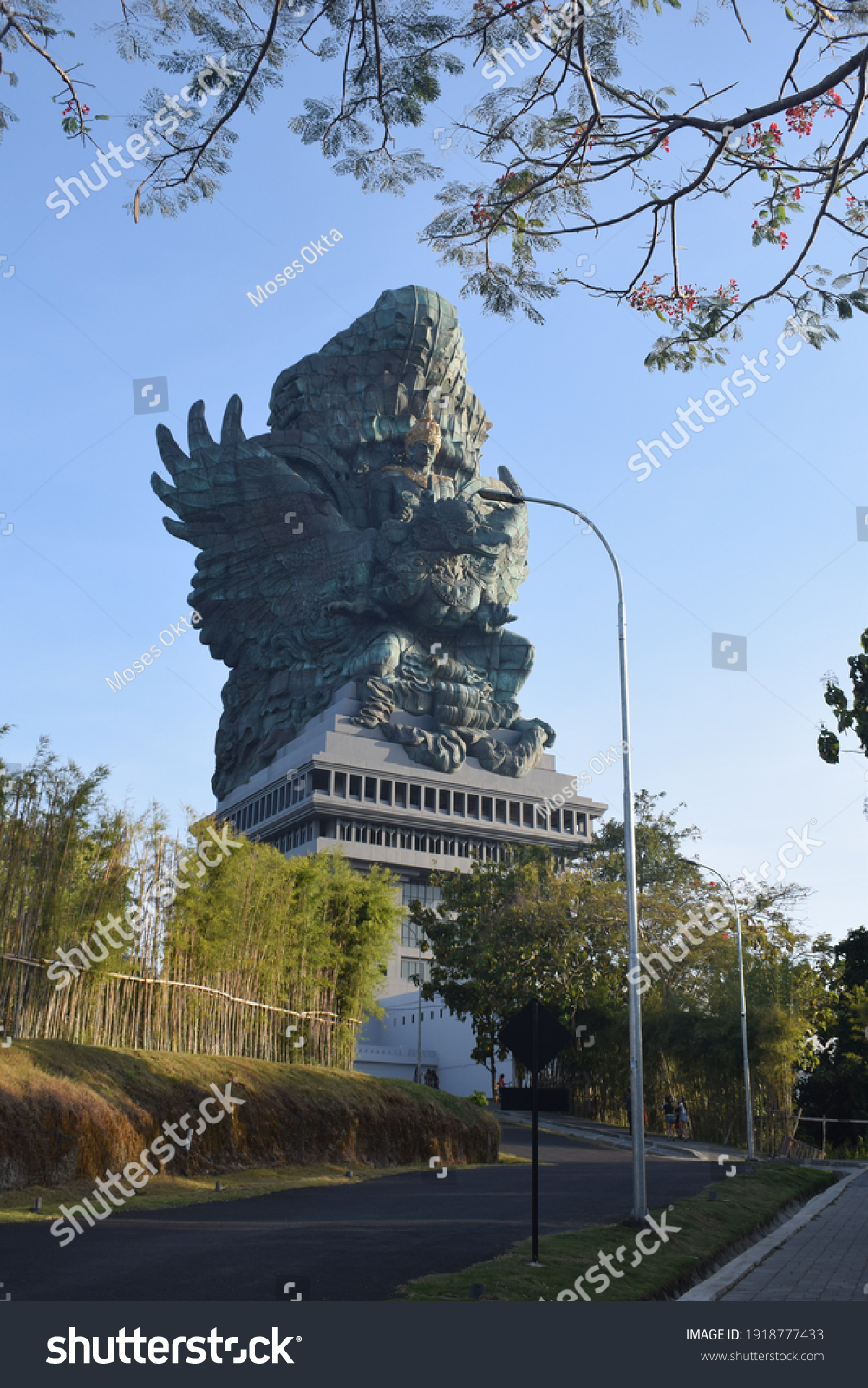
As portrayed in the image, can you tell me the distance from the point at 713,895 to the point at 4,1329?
1401 inches

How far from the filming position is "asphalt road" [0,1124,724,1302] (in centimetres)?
945

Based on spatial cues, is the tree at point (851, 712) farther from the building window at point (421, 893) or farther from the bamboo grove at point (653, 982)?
the building window at point (421, 893)

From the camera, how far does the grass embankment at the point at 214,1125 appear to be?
1536cm

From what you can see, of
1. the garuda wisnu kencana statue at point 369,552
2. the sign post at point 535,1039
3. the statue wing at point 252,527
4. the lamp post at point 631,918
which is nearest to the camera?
the sign post at point 535,1039

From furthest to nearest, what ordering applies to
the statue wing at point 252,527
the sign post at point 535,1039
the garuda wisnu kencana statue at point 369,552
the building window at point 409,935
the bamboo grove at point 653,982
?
the garuda wisnu kencana statue at point 369,552
the statue wing at point 252,527
the building window at point 409,935
the bamboo grove at point 653,982
the sign post at point 535,1039

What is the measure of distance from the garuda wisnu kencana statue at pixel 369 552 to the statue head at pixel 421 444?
0.42 ft

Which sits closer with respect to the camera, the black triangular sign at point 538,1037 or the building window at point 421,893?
the black triangular sign at point 538,1037

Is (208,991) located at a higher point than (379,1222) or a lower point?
higher

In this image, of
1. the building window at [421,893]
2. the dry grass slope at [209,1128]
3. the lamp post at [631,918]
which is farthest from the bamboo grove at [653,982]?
the building window at [421,893]

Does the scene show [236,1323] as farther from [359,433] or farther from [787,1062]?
[359,433]

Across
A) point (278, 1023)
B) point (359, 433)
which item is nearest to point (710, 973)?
point (278, 1023)

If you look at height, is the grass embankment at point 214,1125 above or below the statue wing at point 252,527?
below

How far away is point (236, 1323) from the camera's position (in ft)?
26.0

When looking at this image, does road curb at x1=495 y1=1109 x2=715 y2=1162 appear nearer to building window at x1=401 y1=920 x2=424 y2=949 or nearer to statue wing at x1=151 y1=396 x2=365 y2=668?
building window at x1=401 y1=920 x2=424 y2=949
